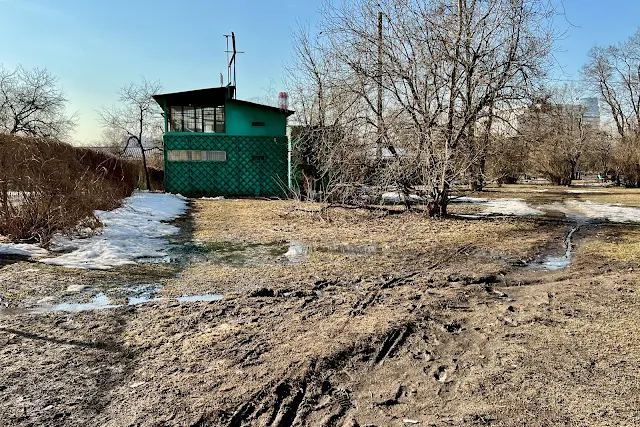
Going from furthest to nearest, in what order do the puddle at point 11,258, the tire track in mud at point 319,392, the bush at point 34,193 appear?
the bush at point 34,193 < the puddle at point 11,258 < the tire track in mud at point 319,392

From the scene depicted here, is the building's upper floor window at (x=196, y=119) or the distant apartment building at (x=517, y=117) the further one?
the building's upper floor window at (x=196, y=119)

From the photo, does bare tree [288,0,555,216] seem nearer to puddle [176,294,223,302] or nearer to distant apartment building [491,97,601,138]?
distant apartment building [491,97,601,138]

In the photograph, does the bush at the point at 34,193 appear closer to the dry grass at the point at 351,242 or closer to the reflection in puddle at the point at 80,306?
the dry grass at the point at 351,242

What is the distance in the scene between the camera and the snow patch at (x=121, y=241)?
Answer: 6.00 m

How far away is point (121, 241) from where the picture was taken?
24.3 ft

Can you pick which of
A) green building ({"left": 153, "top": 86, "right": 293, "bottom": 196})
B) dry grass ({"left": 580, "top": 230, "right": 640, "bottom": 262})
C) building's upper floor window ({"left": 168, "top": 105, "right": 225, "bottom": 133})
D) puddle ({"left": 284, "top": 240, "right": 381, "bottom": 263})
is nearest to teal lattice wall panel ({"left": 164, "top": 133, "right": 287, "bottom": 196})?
green building ({"left": 153, "top": 86, "right": 293, "bottom": 196})

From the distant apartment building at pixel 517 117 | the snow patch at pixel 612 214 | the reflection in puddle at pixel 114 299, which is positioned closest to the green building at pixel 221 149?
the distant apartment building at pixel 517 117

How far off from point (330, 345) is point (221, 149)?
16.8 metres

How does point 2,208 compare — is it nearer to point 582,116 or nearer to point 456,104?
point 456,104

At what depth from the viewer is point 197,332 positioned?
11.3 ft

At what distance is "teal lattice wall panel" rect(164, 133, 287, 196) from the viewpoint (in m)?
18.9

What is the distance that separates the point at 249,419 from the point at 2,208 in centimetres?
655

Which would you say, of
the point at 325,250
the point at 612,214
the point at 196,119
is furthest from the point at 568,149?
the point at 325,250

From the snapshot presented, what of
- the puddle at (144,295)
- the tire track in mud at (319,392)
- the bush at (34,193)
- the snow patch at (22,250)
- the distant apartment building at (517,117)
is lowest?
the tire track in mud at (319,392)
